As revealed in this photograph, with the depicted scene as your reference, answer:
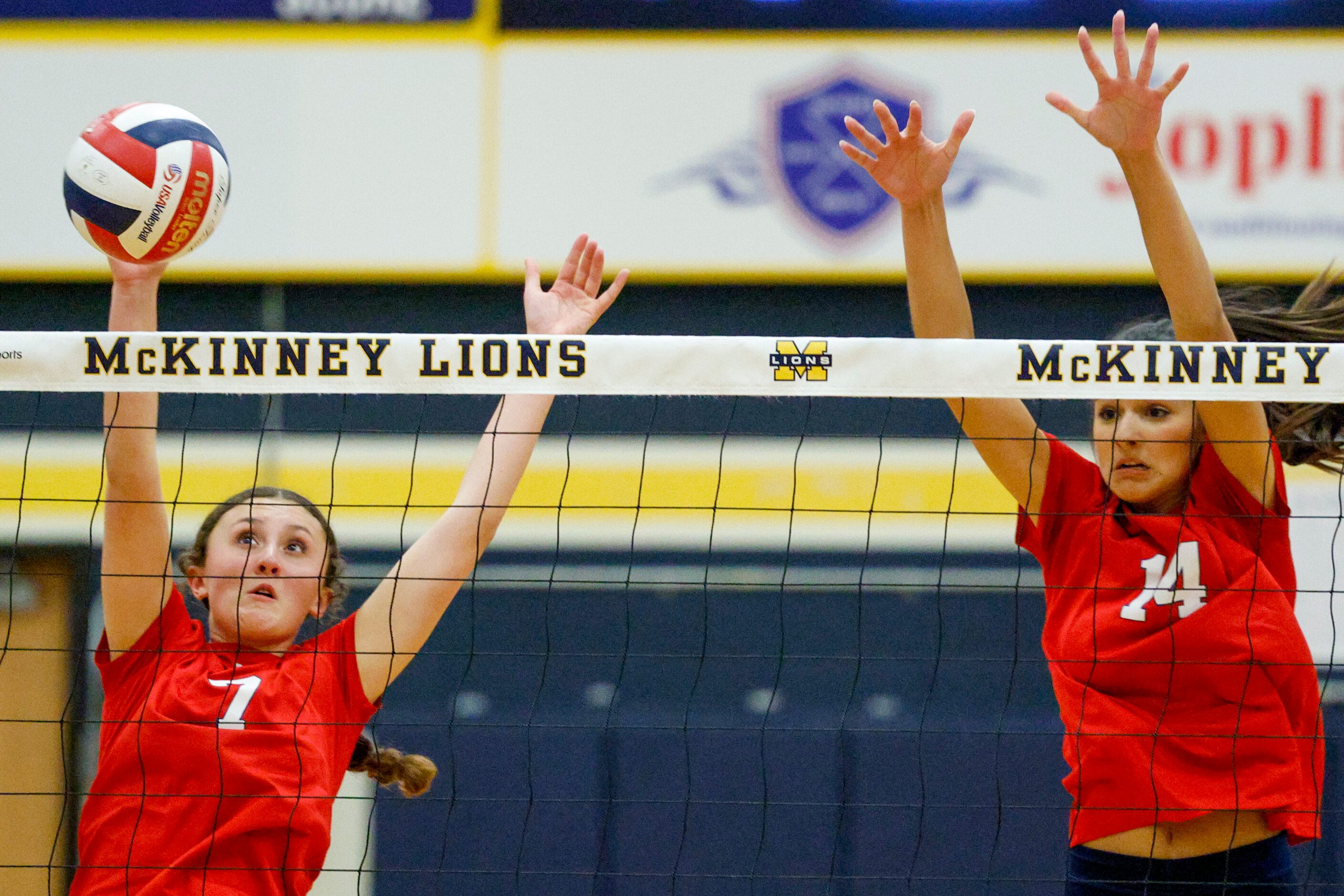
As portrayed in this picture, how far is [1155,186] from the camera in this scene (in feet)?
7.88

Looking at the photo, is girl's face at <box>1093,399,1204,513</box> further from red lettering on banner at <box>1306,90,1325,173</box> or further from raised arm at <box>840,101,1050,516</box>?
red lettering on banner at <box>1306,90,1325,173</box>

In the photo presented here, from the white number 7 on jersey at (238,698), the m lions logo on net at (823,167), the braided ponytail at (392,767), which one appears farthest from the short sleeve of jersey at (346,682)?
the m lions logo on net at (823,167)

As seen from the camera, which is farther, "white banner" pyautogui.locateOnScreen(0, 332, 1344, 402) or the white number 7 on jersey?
"white banner" pyautogui.locateOnScreen(0, 332, 1344, 402)

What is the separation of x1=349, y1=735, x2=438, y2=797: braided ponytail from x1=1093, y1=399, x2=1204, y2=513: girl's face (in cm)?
152

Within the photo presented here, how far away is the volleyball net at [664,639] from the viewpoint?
240 inches

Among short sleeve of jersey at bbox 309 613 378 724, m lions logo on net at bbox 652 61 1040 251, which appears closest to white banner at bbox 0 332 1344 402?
short sleeve of jersey at bbox 309 613 378 724

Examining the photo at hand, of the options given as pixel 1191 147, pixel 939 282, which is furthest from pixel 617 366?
pixel 1191 147

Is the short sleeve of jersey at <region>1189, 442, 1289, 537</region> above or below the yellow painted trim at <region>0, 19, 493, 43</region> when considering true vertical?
below

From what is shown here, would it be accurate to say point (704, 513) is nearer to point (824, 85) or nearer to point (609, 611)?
point (609, 611)

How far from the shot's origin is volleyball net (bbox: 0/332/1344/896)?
20.0 ft

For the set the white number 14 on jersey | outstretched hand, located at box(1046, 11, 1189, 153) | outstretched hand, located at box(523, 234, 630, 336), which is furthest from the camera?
outstretched hand, located at box(523, 234, 630, 336)

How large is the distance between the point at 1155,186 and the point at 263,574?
1.79 m

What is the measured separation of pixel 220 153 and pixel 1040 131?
4594 millimetres

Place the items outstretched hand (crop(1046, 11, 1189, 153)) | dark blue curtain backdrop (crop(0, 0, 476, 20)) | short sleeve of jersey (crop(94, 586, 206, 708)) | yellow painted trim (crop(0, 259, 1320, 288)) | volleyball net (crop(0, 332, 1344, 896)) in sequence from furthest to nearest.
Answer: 1. dark blue curtain backdrop (crop(0, 0, 476, 20))
2. yellow painted trim (crop(0, 259, 1320, 288))
3. volleyball net (crop(0, 332, 1344, 896))
4. short sleeve of jersey (crop(94, 586, 206, 708))
5. outstretched hand (crop(1046, 11, 1189, 153))
